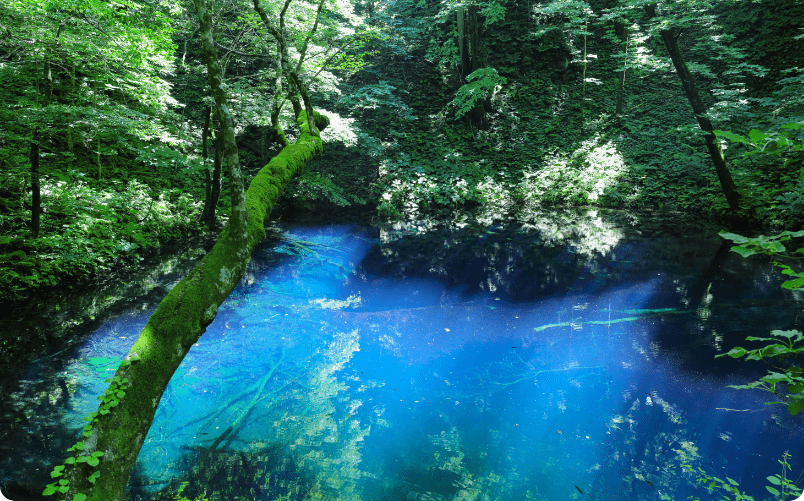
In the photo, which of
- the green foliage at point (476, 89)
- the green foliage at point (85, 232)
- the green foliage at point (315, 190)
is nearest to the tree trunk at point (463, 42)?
the green foliage at point (476, 89)

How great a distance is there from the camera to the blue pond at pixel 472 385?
3.27 meters

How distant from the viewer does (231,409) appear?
4.04m

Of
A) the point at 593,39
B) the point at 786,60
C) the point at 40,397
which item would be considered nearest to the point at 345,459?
the point at 40,397

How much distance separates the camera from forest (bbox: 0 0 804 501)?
9.56ft

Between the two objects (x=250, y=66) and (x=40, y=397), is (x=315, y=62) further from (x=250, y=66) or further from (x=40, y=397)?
(x=40, y=397)

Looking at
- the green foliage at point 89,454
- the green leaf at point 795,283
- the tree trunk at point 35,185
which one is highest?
the tree trunk at point 35,185

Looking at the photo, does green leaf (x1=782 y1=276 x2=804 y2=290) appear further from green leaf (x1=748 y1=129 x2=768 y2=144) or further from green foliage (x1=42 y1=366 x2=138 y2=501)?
green foliage (x1=42 y1=366 x2=138 y2=501)

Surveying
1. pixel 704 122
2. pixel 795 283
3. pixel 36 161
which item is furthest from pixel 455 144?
pixel 795 283

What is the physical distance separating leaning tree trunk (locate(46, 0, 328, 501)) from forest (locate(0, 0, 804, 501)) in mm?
11

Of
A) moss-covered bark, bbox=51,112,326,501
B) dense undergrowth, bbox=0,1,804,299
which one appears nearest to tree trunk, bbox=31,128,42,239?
dense undergrowth, bbox=0,1,804,299

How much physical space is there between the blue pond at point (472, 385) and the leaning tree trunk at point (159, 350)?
1399mm

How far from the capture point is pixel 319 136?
223 inches

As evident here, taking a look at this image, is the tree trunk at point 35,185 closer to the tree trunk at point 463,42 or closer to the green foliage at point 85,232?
the green foliage at point 85,232

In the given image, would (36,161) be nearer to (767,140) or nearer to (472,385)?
(472,385)
